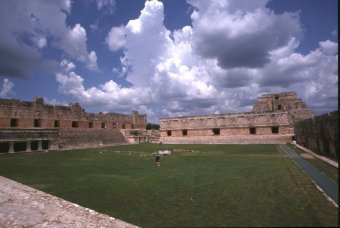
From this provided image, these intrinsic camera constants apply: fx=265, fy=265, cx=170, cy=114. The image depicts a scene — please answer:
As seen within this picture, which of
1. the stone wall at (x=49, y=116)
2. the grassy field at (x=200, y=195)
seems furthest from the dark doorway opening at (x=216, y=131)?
the grassy field at (x=200, y=195)

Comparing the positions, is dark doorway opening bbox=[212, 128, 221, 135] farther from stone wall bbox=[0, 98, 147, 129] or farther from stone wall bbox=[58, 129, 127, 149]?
stone wall bbox=[0, 98, 147, 129]

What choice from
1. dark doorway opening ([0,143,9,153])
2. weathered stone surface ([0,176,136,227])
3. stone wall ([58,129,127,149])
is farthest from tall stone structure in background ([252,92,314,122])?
weathered stone surface ([0,176,136,227])

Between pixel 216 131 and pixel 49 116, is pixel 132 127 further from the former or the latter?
pixel 49 116

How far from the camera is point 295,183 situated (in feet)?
35.8

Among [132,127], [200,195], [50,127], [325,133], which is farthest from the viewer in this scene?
[132,127]

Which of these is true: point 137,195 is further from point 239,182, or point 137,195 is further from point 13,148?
point 13,148

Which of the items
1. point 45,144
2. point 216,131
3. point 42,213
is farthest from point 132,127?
point 42,213

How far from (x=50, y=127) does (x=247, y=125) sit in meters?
31.4

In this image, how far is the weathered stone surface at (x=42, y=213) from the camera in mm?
7774

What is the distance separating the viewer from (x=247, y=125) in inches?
1716

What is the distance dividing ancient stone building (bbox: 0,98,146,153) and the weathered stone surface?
24008 mm

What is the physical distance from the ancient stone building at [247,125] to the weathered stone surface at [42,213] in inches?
1416

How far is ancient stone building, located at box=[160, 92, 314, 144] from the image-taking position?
134 ft

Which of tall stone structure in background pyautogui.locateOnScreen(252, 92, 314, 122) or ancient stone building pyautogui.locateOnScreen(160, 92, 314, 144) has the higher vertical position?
tall stone structure in background pyautogui.locateOnScreen(252, 92, 314, 122)
